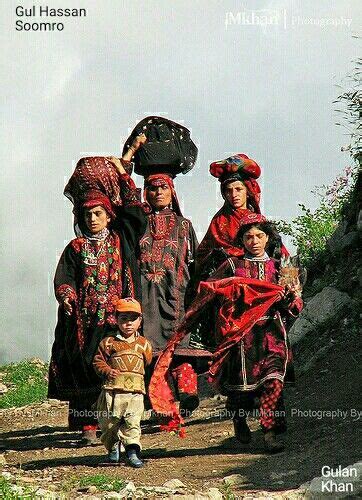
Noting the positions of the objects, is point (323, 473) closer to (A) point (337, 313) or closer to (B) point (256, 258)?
(B) point (256, 258)

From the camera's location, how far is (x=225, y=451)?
28.1 ft

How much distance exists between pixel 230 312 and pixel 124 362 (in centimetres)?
101

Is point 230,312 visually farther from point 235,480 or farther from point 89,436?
point 89,436

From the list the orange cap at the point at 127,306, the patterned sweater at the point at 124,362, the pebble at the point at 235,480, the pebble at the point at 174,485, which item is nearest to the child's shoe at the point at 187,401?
the patterned sweater at the point at 124,362

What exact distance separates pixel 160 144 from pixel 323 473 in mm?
3925

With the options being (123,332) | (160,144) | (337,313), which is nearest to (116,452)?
(123,332)

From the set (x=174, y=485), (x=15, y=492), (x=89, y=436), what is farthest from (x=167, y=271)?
(x=15, y=492)

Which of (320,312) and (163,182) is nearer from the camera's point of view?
(163,182)

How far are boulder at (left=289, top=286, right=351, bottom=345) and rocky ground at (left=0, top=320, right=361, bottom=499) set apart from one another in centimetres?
20

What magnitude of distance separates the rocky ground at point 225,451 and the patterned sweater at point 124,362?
600mm

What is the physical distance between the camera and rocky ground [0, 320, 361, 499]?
727cm

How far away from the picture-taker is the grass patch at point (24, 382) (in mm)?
13281

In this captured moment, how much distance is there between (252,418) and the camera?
9602 mm

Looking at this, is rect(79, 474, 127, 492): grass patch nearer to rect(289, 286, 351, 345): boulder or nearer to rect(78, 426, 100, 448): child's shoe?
rect(78, 426, 100, 448): child's shoe
